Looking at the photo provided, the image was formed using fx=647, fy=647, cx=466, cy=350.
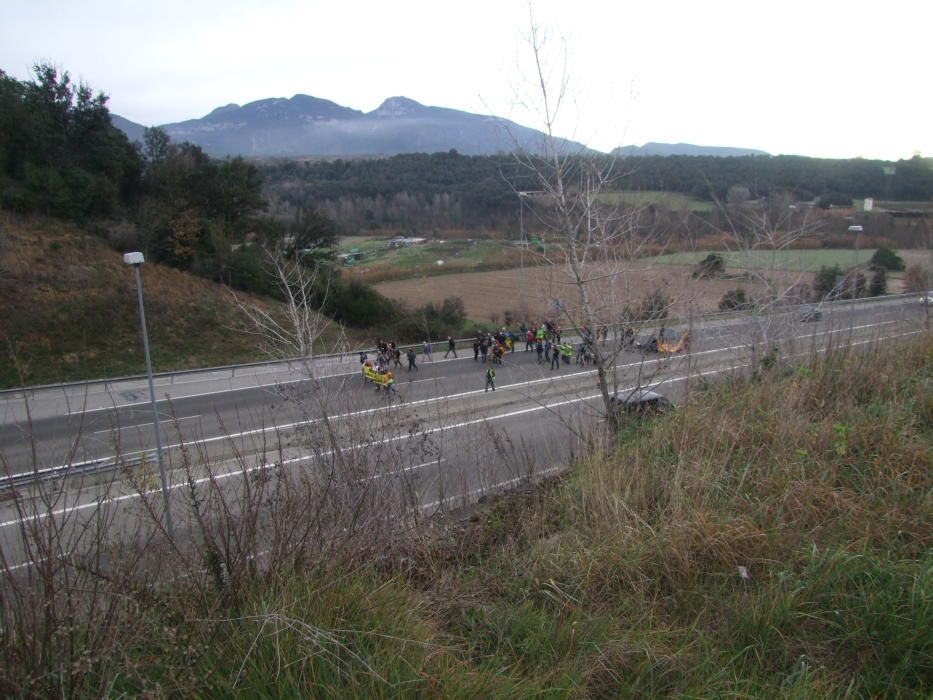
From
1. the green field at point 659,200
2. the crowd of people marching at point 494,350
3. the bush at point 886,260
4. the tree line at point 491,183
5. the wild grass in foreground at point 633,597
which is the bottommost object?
the crowd of people marching at point 494,350

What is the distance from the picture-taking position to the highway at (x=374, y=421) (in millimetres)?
4131

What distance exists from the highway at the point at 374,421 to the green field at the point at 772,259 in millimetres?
1342

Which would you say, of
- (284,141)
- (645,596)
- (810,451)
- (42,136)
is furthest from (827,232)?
(284,141)

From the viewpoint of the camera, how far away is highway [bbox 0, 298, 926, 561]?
13.6ft

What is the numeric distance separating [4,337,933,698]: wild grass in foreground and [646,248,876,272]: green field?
5.43m

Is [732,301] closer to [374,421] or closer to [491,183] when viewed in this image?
[374,421]

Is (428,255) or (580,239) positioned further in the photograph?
(428,255)

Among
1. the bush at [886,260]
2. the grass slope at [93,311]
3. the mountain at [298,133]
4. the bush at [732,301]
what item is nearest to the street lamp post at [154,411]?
the grass slope at [93,311]

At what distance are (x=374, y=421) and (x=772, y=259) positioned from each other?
11.7 metres

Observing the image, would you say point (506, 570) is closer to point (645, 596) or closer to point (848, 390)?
point (645, 596)

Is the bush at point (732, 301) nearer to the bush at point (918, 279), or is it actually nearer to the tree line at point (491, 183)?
the tree line at point (491, 183)

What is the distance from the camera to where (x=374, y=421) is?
740 centimetres

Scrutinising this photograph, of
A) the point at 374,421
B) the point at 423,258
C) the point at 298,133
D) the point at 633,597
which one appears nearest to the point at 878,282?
the point at 423,258

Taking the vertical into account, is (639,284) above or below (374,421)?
above
